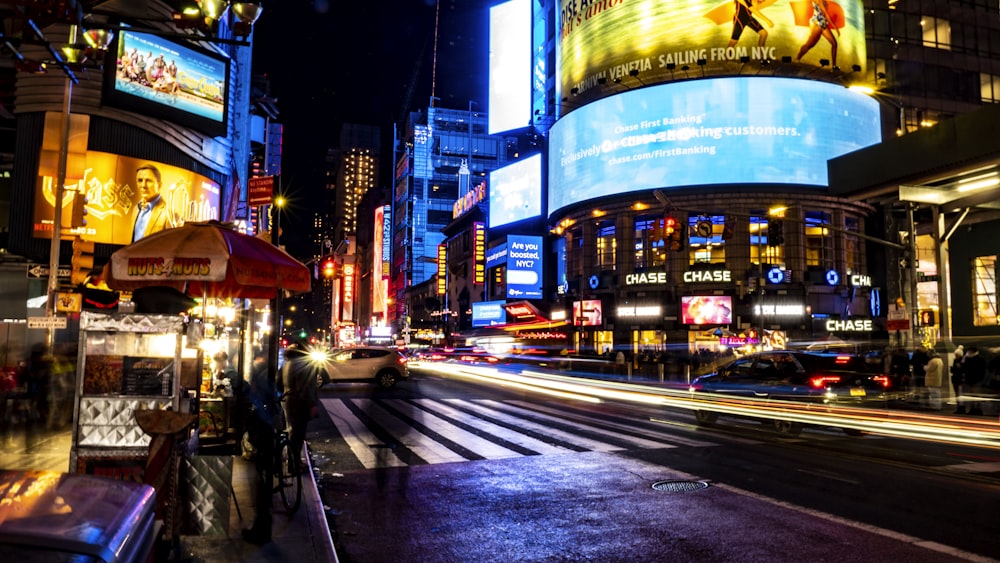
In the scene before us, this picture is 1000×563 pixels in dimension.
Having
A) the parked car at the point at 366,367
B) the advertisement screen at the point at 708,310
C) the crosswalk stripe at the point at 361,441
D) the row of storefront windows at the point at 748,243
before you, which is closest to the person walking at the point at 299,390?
the crosswalk stripe at the point at 361,441

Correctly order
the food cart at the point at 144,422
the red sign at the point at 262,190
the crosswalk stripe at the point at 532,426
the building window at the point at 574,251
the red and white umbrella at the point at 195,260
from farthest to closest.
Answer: the building window at the point at 574,251 < the red sign at the point at 262,190 < the crosswalk stripe at the point at 532,426 < the red and white umbrella at the point at 195,260 < the food cart at the point at 144,422

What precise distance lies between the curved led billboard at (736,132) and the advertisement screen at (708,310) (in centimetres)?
882

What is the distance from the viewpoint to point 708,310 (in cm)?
4900

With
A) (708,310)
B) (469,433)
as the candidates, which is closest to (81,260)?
(469,433)

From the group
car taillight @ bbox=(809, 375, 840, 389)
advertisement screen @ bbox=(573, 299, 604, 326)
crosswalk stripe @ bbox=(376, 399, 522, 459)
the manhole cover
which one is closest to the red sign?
crosswalk stripe @ bbox=(376, 399, 522, 459)

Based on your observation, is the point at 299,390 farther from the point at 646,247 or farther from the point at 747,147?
the point at 747,147

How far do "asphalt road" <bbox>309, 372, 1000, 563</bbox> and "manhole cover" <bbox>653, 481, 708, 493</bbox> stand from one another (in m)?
0.03

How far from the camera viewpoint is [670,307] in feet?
167

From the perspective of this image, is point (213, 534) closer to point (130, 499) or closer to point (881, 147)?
point (130, 499)

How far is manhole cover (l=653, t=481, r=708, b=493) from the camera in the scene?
29.8ft

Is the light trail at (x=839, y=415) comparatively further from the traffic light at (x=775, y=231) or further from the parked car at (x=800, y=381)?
the traffic light at (x=775, y=231)

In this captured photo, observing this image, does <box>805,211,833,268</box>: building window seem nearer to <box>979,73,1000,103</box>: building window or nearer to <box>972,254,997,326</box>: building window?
<box>979,73,1000,103</box>: building window

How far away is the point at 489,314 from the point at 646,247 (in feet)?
80.3

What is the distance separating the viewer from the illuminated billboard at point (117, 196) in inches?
951
